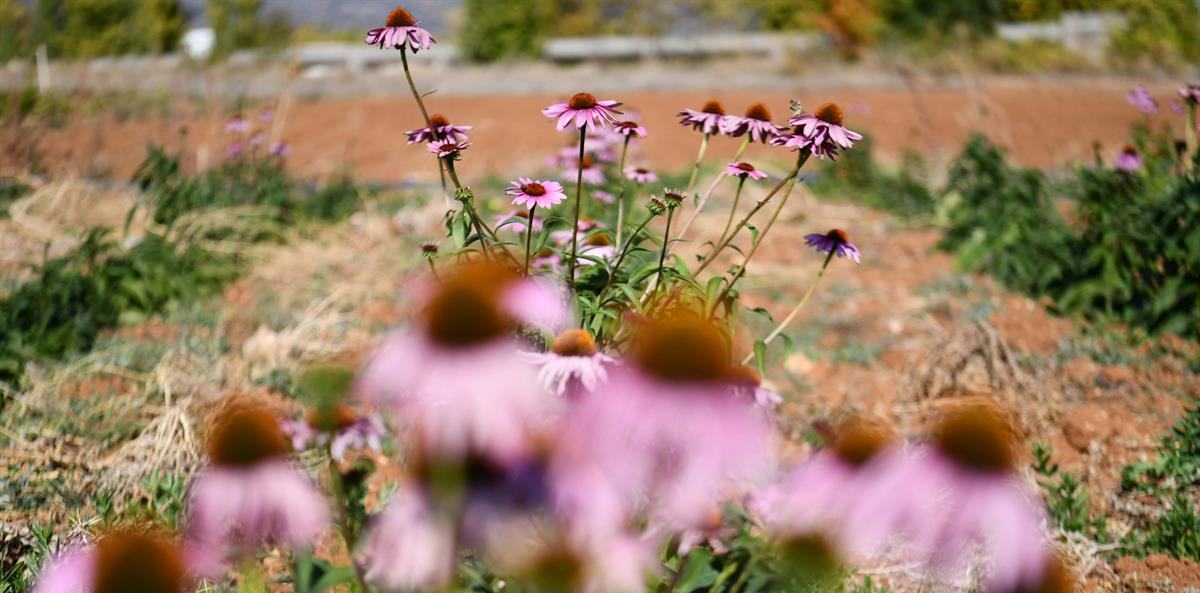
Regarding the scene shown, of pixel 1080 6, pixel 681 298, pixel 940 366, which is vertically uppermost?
pixel 681 298

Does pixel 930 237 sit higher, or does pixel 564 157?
pixel 564 157

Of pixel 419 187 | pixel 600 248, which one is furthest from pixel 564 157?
pixel 419 187

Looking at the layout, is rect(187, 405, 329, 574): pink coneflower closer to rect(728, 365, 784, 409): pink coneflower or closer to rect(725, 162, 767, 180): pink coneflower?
rect(728, 365, 784, 409): pink coneflower

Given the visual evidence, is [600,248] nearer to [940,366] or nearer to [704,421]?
[704,421]

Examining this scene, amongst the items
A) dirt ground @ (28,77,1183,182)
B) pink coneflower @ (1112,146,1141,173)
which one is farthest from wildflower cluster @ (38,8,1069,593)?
dirt ground @ (28,77,1183,182)

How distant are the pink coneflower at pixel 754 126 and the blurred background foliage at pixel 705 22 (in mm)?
12194

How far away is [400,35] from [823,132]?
2.67ft

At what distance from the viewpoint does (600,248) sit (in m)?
1.79

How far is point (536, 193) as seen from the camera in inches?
65.1

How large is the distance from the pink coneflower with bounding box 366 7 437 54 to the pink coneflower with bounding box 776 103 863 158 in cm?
71

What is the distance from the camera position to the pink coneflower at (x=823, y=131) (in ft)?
5.01

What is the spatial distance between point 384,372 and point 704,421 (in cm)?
27

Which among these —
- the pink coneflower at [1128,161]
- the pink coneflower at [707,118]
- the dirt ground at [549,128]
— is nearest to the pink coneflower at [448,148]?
the pink coneflower at [707,118]

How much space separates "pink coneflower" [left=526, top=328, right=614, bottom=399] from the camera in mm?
1106
